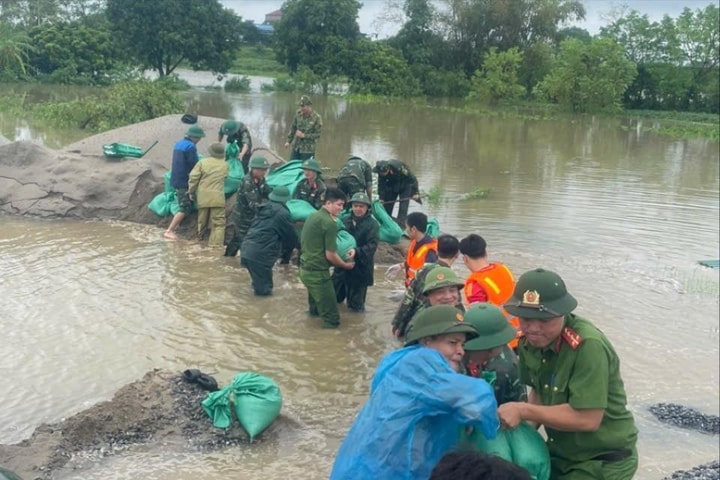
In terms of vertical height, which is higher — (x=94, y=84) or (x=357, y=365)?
(x=94, y=84)

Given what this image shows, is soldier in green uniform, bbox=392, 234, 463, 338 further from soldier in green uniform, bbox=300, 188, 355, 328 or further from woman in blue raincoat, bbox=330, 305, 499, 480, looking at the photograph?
woman in blue raincoat, bbox=330, 305, 499, 480

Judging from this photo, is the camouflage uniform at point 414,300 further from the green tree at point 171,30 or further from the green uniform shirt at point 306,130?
→ the green tree at point 171,30

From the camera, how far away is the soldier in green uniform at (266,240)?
31.8 ft

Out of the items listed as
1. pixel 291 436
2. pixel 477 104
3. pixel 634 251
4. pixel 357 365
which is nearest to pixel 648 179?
pixel 634 251

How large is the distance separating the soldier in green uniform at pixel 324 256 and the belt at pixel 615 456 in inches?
197

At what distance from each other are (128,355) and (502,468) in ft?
19.2

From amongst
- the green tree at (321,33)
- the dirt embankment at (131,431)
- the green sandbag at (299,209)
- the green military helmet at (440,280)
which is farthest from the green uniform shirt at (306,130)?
the green tree at (321,33)

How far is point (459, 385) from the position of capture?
10.7 ft

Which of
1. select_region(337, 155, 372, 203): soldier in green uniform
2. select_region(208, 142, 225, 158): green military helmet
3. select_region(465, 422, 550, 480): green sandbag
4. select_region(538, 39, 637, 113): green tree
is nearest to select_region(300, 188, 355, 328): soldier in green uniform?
select_region(337, 155, 372, 203): soldier in green uniform

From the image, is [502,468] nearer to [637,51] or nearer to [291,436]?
[291,436]

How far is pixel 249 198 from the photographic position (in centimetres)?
1112

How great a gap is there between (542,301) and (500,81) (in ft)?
154

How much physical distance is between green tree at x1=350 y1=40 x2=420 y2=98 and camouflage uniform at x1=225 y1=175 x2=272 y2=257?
37615mm

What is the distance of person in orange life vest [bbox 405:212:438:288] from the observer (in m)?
7.76
